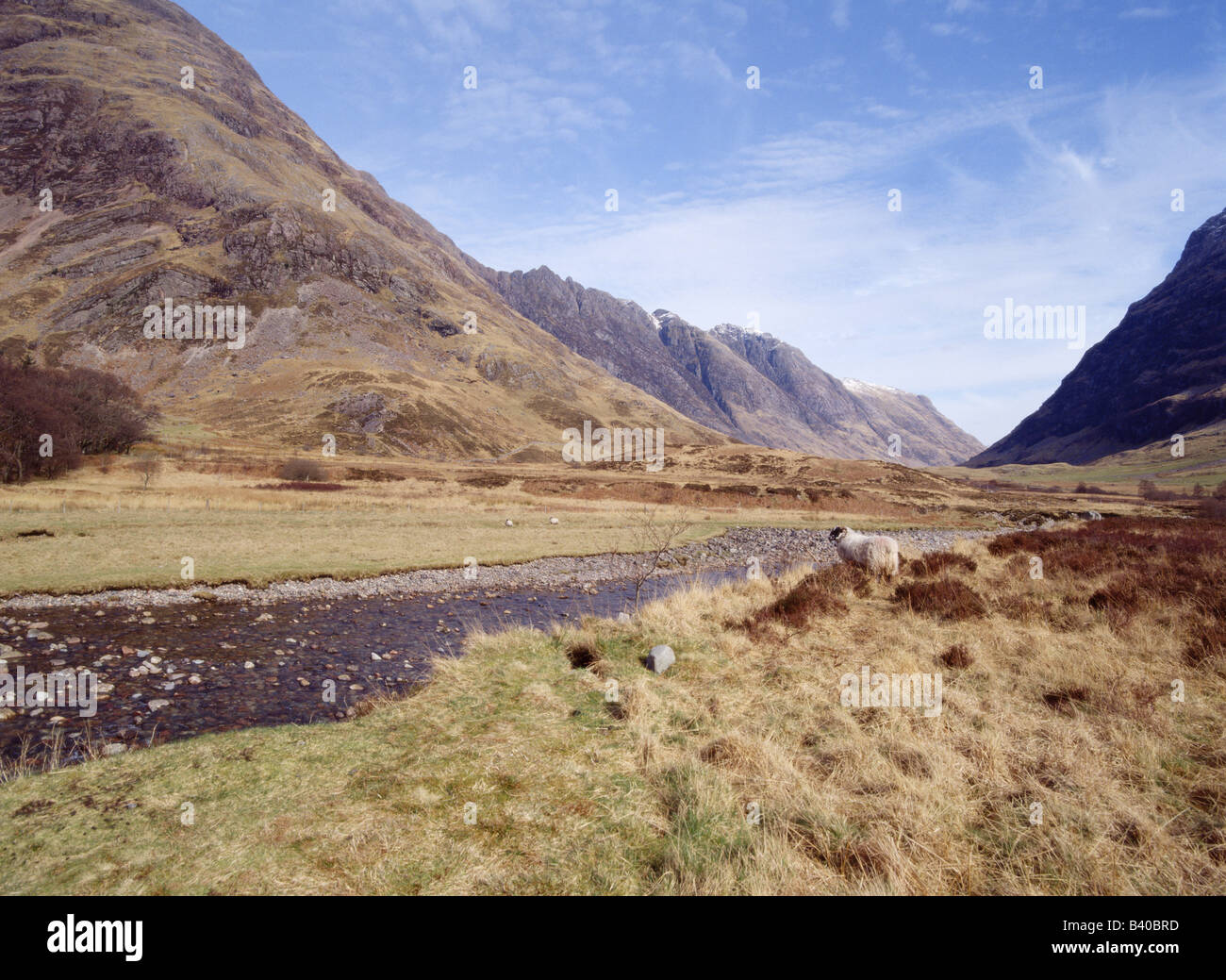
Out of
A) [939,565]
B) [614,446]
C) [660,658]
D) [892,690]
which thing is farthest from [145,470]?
[614,446]

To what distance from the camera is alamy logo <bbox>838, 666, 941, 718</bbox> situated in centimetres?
920

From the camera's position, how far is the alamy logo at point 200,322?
147850 millimetres

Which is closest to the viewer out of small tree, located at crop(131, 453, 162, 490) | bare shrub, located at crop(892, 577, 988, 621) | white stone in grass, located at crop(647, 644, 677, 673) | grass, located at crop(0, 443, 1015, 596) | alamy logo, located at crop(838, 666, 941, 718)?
alamy logo, located at crop(838, 666, 941, 718)

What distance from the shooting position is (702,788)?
6.74m

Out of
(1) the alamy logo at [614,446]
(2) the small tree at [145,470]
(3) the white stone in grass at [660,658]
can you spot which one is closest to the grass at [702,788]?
Answer: (3) the white stone in grass at [660,658]

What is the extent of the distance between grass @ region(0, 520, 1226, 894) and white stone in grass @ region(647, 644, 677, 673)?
35 centimetres

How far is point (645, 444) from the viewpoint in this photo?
155125 mm

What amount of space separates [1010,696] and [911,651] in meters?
2.61

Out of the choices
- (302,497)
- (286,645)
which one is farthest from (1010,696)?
(302,497)

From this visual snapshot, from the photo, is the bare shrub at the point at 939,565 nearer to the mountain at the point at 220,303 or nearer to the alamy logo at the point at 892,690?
the alamy logo at the point at 892,690

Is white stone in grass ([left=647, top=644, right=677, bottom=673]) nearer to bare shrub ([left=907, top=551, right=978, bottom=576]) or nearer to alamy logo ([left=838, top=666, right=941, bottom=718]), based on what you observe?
alamy logo ([left=838, top=666, right=941, bottom=718])

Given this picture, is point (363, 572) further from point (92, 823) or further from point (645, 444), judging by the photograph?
point (645, 444)

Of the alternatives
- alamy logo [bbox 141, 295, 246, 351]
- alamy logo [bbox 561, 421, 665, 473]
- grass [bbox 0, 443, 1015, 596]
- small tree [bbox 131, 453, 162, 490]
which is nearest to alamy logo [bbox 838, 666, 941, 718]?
grass [bbox 0, 443, 1015, 596]
